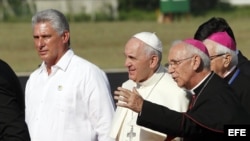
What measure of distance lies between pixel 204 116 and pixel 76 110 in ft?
5.49

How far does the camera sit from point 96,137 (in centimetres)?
613

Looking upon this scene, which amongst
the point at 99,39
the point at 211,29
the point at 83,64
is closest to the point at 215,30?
the point at 211,29

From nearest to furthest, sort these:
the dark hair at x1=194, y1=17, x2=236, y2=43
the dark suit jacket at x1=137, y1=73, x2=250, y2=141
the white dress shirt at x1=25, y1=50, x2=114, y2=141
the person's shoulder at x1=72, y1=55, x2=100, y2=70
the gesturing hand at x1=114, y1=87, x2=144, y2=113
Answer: the dark suit jacket at x1=137, y1=73, x2=250, y2=141, the gesturing hand at x1=114, y1=87, x2=144, y2=113, the white dress shirt at x1=25, y1=50, x2=114, y2=141, the person's shoulder at x1=72, y1=55, x2=100, y2=70, the dark hair at x1=194, y1=17, x2=236, y2=43

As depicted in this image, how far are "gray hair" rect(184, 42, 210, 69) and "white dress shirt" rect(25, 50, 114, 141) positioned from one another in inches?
49.6

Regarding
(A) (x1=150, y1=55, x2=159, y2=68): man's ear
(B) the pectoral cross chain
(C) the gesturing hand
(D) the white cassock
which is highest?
(C) the gesturing hand

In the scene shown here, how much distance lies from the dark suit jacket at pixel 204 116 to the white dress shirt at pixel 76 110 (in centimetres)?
132

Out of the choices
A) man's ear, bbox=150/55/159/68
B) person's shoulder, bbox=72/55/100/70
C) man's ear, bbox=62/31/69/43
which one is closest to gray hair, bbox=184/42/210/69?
man's ear, bbox=150/55/159/68

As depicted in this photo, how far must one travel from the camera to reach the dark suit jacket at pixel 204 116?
4.59 m

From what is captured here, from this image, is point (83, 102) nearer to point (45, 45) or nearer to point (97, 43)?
point (45, 45)

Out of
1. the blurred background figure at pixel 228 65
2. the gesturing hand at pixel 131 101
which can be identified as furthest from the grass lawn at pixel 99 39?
the gesturing hand at pixel 131 101

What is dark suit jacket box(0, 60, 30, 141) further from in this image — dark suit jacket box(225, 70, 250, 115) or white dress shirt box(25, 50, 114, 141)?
dark suit jacket box(225, 70, 250, 115)

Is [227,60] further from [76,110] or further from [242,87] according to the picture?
[76,110]

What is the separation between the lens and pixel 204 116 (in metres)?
4.62

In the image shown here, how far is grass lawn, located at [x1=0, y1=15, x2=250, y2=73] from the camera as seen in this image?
2867cm
